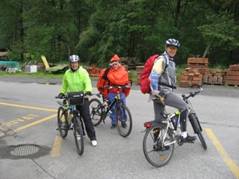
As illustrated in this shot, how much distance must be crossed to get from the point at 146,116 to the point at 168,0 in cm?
1965

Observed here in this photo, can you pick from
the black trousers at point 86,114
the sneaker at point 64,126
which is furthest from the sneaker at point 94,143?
the sneaker at point 64,126

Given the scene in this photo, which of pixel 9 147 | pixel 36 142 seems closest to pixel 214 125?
pixel 36 142

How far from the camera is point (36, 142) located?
7.80 m

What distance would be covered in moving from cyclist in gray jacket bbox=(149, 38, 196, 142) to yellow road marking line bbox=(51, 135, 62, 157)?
2023 millimetres

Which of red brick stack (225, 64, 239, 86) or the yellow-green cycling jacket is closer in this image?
the yellow-green cycling jacket

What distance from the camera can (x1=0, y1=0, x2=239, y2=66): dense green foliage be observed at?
23734 millimetres

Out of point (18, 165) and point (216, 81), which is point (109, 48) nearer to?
point (216, 81)

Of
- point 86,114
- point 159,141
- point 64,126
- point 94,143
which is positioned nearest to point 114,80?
point 86,114

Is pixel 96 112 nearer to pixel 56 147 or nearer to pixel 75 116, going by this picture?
pixel 56 147

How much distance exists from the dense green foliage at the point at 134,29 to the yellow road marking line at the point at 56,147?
15.7 meters

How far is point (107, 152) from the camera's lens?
6.98m

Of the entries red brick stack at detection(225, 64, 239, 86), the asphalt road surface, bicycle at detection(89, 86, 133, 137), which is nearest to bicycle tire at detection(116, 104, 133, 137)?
bicycle at detection(89, 86, 133, 137)

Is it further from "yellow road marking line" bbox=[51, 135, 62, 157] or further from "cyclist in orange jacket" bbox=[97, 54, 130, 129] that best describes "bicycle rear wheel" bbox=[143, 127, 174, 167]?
"cyclist in orange jacket" bbox=[97, 54, 130, 129]

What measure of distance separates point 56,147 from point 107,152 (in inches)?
43.6
